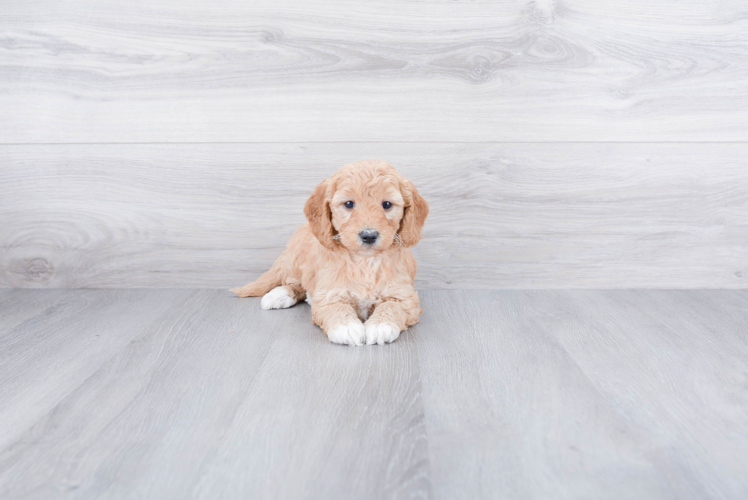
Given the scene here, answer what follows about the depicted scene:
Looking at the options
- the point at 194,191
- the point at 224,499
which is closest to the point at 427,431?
the point at 224,499

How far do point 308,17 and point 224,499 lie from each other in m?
1.33

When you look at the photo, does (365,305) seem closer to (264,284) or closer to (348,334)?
(348,334)

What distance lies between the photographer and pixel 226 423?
0.86m

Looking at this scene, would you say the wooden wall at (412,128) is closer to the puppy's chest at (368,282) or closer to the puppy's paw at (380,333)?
the puppy's chest at (368,282)

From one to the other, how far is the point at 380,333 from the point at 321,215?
313 millimetres

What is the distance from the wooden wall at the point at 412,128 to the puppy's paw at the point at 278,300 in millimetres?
220

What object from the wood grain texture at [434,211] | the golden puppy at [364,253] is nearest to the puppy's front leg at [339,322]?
the golden puppy at [364,253]

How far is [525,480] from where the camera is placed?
0.71 m

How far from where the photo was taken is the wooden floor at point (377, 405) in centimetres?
71

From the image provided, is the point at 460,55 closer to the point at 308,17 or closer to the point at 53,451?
the point at 308,17

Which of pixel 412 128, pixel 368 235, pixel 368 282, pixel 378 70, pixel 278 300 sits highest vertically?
pixel 378 70

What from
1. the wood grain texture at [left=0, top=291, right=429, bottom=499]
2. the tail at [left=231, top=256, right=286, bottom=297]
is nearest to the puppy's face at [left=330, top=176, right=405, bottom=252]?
the wood grain texture at [left=0, top=291, right=429, bottom=499]

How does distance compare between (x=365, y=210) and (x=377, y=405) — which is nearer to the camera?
(x=377, y=405)

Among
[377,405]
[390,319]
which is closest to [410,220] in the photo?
[390,319]
